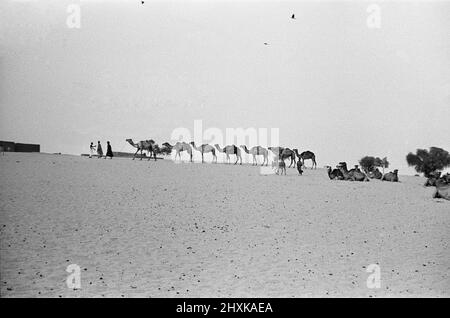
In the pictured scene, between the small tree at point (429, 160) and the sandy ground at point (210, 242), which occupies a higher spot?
the small tree at point (429, 160)

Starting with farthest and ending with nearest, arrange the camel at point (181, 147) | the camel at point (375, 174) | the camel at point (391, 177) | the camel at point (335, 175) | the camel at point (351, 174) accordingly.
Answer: the camel at point (181, 147), the camel at point (375, 174), the camel at point (391, 177), the camel at point (351, 174), the camel at point (335, 175)

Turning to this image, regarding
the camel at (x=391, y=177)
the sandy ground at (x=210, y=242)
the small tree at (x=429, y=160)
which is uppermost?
the small tree at (x=429, y=160)

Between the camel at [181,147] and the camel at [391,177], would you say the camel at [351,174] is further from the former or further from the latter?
the camel at [181,147]

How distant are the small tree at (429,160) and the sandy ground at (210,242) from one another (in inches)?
1087

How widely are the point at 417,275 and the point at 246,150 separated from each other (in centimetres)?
3555

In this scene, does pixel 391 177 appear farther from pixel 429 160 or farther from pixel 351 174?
pixel 429 160

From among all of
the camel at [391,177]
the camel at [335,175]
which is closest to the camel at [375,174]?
the camel at [391,177]

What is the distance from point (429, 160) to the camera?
45594 mm

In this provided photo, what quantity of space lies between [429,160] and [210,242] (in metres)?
40.3

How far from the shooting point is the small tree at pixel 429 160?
4444cm

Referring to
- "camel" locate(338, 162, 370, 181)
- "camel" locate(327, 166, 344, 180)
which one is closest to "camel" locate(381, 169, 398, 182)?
"camel" locate(338, 162, 370, 181)

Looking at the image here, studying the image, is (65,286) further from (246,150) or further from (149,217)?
(246,150)

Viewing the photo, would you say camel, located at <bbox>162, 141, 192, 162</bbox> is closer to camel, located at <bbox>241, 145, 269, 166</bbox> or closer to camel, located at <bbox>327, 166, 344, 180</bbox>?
camel, located at <bbox>241, 145, 269, 166</bbox>
